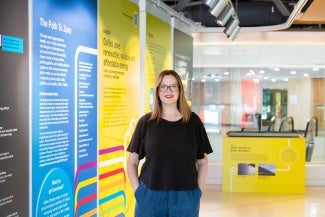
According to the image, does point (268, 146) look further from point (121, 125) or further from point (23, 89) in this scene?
point (23, 89)

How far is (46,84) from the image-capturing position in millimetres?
3369

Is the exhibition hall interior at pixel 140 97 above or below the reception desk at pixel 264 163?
above

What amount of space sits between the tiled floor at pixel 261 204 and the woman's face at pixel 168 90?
3.68m

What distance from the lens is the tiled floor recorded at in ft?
22.9

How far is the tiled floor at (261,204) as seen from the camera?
698 cm

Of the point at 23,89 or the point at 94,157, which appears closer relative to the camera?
the point at 23,89

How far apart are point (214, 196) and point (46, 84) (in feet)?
18.0

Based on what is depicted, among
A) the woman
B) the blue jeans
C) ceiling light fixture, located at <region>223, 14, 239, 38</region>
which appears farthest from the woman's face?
ceiling light fixture, located at <region>223, 14, 239, 38</region>

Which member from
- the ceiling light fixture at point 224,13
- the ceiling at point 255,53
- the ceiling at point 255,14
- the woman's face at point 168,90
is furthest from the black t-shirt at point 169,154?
the ceiling at point 255,53

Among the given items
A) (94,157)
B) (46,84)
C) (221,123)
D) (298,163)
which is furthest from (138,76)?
(221,123)

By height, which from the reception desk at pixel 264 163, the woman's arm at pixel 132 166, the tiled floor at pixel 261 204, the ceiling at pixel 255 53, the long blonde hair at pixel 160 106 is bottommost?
the tiled floor at pixel 261 204

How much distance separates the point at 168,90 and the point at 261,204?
467 centimetres

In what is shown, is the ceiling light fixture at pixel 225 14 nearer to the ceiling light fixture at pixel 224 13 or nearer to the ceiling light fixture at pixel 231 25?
the ceiling light fixture at pixel 224 13

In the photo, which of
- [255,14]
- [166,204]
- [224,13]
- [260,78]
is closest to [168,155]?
[166,204]
